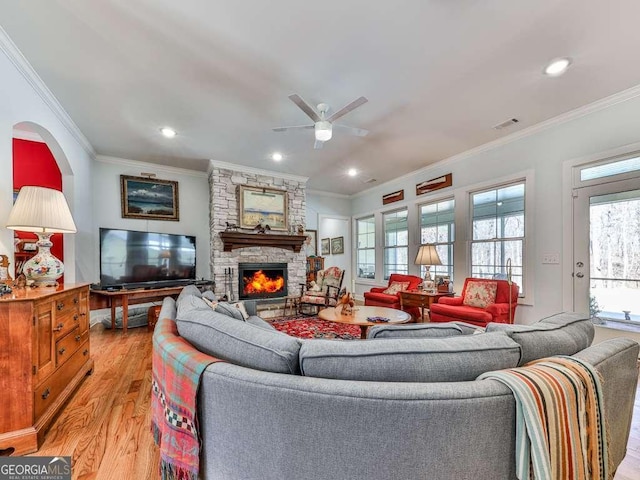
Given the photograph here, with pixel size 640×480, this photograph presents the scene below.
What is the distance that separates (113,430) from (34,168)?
432 centimetres

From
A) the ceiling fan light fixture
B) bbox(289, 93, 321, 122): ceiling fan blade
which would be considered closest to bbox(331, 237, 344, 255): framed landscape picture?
the ceiling fan light fixture

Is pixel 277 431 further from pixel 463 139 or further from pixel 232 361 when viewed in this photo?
pixel 463 139

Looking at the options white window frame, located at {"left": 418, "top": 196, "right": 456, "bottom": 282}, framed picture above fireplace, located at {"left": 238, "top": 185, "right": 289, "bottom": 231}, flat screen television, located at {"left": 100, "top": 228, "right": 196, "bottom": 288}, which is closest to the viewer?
flat screen television, located at {"left": 100, "top": 228, "right": 196, "bottom": 288}

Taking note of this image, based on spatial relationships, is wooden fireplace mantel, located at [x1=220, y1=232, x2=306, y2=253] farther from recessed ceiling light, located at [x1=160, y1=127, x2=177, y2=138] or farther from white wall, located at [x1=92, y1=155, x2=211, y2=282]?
recessed ceiling light, located at [x1=160, y1=127, x2=177, y2=138]

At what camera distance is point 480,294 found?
375 centimetres

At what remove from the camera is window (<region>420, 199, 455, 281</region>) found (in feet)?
16.2

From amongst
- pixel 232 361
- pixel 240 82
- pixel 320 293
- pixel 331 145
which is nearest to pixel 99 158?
pixel 240 82

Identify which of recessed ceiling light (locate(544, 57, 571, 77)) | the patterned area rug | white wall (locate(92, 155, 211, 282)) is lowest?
the patterned area rug

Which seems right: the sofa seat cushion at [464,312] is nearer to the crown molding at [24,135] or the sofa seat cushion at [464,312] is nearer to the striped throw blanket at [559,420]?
the striped throw blanket at [559,420]

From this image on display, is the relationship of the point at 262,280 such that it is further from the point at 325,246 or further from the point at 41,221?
the point at 41,221

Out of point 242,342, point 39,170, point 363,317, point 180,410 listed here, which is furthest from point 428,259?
point 39,170

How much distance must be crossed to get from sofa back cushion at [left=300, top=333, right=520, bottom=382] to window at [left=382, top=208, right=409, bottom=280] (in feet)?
16.2

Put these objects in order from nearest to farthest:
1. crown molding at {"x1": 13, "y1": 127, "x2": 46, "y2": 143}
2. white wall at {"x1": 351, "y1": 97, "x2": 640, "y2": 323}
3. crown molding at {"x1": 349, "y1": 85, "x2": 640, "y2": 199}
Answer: crown molding at {"x1": 349, "y1": 85, "x2": 640, "y2": 199}
white wall at {"x1": 351, "y1": 97, "x2": 640, "y2": 323}
crown molding at {"x1": 13, "y1": 127, "x2": 46, "y2": 143}

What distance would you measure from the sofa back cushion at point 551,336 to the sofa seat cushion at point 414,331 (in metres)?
0.19
